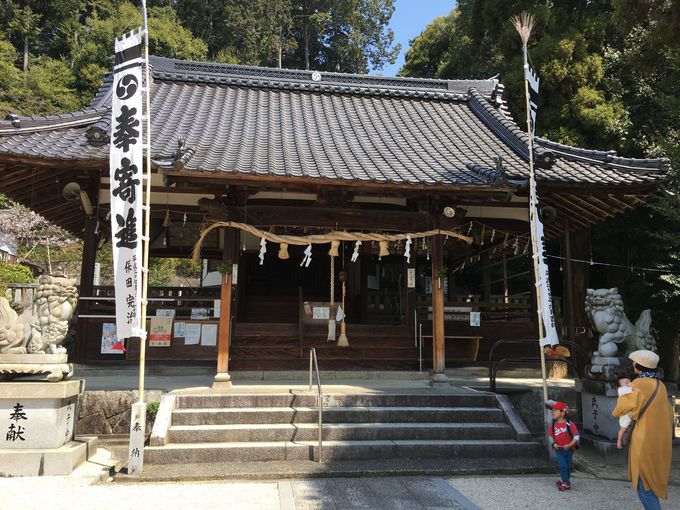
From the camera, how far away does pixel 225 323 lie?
8.08 metres

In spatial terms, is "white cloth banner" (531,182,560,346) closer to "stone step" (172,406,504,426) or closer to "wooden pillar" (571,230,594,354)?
"stone step" (172,406,504,426)

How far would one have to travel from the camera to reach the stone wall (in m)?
7.08

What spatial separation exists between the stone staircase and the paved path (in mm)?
639

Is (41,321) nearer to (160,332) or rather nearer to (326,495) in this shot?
(160,332)

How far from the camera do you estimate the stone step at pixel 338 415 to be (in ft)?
22.1

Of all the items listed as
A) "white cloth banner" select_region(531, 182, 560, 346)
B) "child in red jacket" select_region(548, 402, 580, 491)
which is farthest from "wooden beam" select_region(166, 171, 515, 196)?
"child in red jacket" select_region(548, 402, 580, 491)

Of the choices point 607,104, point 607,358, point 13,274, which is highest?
point 607,104

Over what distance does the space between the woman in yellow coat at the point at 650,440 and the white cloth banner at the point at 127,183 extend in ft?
16.7

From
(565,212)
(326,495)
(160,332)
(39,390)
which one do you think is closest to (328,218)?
(160,332)

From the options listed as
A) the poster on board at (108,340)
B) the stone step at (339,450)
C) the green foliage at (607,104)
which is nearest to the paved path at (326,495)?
the stone step at (339,450)

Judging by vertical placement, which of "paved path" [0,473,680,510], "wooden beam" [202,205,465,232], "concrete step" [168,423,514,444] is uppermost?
"wooden beam" [202,205,465,232]

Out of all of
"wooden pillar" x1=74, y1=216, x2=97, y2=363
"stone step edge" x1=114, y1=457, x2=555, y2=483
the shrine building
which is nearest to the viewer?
"stone step edge" x1=114, y1=457, x2=555, y2=483

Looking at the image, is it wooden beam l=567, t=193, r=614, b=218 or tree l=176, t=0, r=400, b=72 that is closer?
wooden beam l=567, t=193, r=614, b=218

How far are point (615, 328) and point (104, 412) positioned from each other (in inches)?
288
